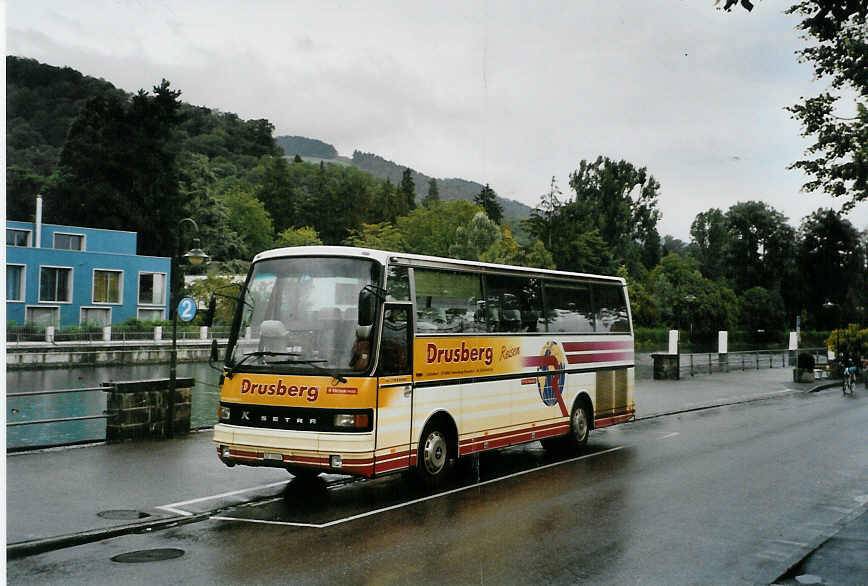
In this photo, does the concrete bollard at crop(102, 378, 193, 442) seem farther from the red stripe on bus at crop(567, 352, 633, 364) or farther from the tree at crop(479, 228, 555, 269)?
the tree at crop(479, 228, 555, 269)

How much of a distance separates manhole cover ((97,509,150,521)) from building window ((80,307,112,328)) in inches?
2120

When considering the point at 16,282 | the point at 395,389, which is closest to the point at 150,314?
the point at 16,282

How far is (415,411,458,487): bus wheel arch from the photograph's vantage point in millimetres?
11727

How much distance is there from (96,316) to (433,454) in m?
55.3

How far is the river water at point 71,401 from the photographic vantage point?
27.7 metres

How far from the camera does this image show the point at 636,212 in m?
96.2

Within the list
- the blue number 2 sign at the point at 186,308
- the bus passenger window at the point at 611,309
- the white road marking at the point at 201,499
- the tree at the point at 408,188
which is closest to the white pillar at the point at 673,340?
the bus passenger window at the point at 611,309

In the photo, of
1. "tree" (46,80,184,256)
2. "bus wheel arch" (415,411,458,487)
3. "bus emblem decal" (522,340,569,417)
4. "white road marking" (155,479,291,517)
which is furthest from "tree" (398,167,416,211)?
"white road marking" (155,479,291,517)

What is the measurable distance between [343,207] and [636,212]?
42436 mm

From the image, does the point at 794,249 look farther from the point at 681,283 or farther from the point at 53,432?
the point at 53,432

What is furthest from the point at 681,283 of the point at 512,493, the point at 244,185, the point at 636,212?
the point at 512,493

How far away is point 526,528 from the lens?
30.9ft

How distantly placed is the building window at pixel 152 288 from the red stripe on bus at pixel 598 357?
177 feet

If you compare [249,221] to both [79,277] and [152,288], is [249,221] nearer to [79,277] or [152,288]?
[152,288]
